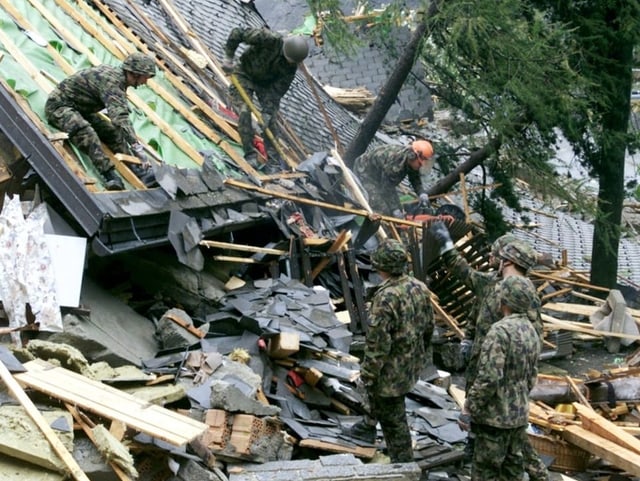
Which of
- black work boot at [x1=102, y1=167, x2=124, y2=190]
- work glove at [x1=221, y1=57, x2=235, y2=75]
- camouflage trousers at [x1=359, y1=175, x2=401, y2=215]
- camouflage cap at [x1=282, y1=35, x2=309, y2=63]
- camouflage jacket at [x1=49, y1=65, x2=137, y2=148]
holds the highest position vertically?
camouflage cap at [x1=282, y1=35, x2=309, y2=63]

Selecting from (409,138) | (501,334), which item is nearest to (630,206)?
(409,138)

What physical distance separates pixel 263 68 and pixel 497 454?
7.36 m

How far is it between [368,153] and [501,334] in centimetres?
636

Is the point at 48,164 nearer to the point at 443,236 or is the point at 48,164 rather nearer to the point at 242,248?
the point at 242,248

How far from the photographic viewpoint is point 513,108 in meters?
14.3

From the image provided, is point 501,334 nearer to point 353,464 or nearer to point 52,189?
point 353,464

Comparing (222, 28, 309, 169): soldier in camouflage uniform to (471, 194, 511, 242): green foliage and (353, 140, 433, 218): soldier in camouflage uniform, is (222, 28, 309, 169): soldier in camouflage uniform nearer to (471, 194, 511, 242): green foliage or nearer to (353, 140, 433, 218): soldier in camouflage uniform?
(353, 140, 433, 218): soldier in camouflage uniform

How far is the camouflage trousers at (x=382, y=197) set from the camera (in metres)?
13.6

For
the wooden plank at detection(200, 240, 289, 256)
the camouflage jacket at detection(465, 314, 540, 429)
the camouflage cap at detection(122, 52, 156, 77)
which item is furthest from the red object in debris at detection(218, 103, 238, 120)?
the camouflage jacket at detection(465, 314, 540, 429)

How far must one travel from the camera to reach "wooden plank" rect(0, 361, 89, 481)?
250 inches

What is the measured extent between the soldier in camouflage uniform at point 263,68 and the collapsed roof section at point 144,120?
0.33 metres

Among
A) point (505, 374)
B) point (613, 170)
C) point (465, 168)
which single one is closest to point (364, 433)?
point (505, 374)

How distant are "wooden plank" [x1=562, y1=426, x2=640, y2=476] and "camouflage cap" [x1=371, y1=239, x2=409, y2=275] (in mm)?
2833

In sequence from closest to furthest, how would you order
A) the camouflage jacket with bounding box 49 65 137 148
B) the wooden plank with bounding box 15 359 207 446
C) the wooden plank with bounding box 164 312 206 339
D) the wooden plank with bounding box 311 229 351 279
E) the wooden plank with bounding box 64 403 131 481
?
the wooden plank with bounding box 64 403 131 481, the wooden plank with bounding box 15 359 207 446, the wooden plank with bounding box 164 312 206 339, the camouflage jacket with bounding box 49 65 137 148, the wooden plank with bounding box 311 229 351 279
